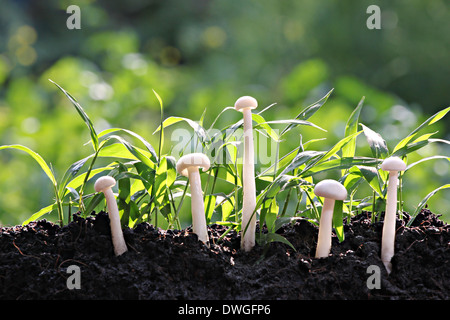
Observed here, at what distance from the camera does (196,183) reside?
605 millimetres

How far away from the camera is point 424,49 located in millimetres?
2295

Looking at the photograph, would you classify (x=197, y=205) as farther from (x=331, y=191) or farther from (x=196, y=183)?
(x=331, y=191)

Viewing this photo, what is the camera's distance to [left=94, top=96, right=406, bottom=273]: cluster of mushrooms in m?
0.56

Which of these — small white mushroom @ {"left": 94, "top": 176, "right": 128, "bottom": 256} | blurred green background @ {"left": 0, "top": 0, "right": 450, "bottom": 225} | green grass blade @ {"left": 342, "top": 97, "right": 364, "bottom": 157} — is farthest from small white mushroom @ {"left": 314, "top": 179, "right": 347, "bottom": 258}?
blurred green background @ {"left": 0, "top": 0, "right": 450, "bottom": 225}

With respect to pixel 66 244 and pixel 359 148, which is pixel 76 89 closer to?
pixel 359 148

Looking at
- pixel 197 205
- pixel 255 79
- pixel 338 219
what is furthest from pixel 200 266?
pixel 255 79

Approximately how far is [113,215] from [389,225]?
32 cm

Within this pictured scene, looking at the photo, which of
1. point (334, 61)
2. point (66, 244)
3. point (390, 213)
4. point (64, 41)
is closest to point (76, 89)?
point (334, 61)

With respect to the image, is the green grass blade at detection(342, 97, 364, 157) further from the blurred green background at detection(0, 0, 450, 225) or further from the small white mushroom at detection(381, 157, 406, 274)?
the blurred green background at detection(0, 0, 450, 225)

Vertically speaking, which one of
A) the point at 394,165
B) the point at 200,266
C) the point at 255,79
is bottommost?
the point at 200,266

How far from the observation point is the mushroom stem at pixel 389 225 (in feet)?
1.93

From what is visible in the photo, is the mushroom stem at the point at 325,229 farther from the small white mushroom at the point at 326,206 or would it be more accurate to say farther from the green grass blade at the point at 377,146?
the green grass blade at the point at 377,146

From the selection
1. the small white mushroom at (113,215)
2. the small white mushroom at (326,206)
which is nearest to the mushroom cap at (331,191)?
the small white mushroom at (326,206)
